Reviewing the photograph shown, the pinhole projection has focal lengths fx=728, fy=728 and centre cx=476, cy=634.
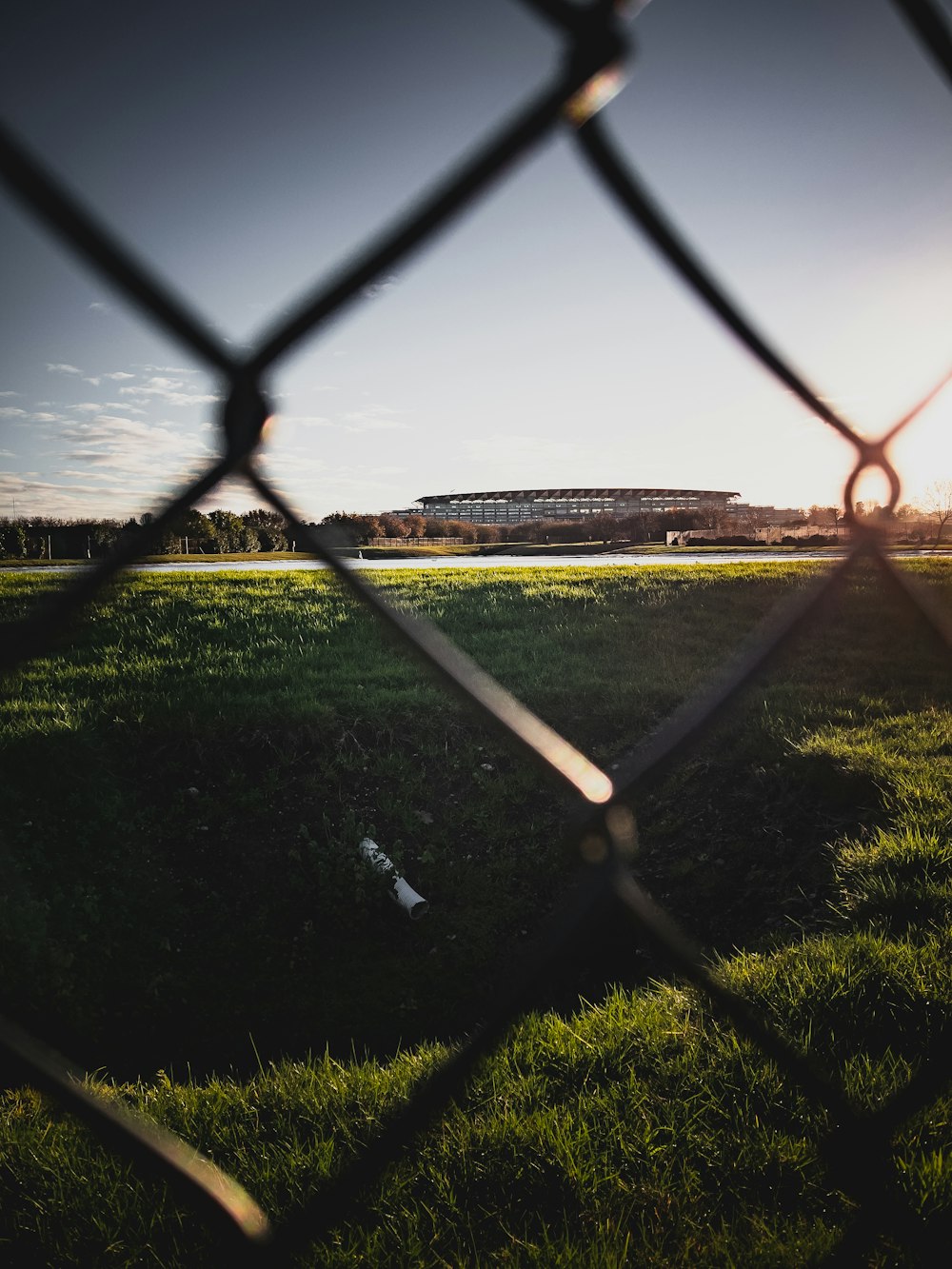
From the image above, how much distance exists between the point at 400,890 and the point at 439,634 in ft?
11.3

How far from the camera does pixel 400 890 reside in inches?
149

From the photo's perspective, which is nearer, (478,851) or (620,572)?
(478,851)

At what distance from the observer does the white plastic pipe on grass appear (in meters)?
3.74

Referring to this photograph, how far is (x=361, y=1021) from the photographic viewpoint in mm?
3074

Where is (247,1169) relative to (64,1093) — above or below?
below

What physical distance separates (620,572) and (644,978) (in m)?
8.52

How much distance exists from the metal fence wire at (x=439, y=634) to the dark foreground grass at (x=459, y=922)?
0.65 meters

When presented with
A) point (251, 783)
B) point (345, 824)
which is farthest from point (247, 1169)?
point (251, 783)

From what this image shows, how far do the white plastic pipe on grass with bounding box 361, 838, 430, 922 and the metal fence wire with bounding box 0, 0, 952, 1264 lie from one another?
121 inches

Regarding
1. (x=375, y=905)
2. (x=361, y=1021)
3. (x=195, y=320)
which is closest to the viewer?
(x=195, y=320)

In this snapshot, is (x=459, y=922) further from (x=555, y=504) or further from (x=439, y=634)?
(x=555, y=504)

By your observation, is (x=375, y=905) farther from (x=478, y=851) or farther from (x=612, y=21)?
(x=612, y=21)

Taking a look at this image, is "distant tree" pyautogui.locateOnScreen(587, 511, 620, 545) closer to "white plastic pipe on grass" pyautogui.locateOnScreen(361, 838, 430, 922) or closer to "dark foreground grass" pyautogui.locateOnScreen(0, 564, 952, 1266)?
"dark foreground grass" pyautogui.locateOnScreen(0, 564, 952, 1266)

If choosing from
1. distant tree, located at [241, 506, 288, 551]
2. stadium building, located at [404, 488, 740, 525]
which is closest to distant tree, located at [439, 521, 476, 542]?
stadium building, located at [404, 488, 740, 525]
